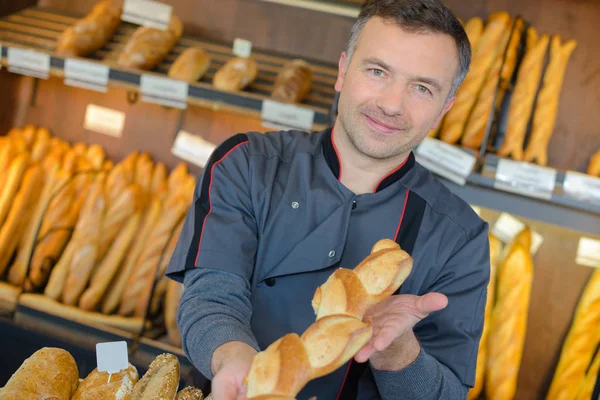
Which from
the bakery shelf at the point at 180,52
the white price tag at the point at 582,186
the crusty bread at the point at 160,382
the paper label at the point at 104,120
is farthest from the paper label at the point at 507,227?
the paper label at the point at 104,120

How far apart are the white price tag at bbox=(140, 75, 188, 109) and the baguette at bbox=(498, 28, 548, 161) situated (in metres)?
1.04

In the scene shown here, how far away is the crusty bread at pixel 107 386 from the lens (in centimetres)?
106

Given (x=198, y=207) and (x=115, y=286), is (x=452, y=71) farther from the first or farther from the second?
(x=115, y=286)

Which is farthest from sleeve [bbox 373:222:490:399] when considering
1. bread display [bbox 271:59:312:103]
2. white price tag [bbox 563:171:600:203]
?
bread display [bbox 271:59:312:103]

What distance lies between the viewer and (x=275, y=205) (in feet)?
4.35

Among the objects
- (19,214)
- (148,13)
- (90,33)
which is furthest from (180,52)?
(19,214)

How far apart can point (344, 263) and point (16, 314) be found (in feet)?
4.13

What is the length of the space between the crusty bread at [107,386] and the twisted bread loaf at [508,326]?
127 cm

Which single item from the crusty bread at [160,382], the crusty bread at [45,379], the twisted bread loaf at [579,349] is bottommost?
the twisted bread loaf at [579,349]

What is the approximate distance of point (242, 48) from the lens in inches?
92.0

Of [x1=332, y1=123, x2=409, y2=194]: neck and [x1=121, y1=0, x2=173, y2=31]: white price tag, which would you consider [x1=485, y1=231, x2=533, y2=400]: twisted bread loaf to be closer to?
[x1=332, y1=123, x2=409, y2=194]: neck

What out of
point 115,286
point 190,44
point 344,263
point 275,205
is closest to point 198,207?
point 275,205

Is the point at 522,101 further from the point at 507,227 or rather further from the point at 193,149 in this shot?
the point at 193,149

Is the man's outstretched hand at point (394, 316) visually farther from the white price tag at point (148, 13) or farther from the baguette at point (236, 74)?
the white price tag at point (148, 13)
